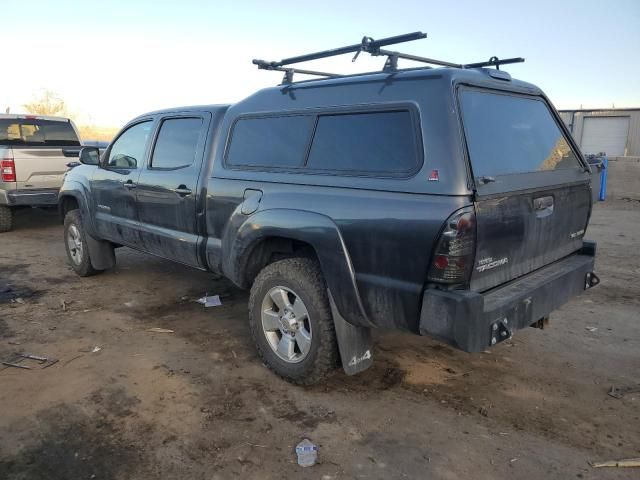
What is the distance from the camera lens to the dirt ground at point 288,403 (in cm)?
282

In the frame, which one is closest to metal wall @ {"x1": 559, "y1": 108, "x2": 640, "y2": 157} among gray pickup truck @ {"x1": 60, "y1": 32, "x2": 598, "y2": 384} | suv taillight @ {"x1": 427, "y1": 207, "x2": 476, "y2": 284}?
gray pickup truck @ {"x1": 60, "y1": 32, "x2": 598, "y2": 384}

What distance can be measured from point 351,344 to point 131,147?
3.39 metres

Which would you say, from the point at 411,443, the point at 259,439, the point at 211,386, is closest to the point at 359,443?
the point at 411,443

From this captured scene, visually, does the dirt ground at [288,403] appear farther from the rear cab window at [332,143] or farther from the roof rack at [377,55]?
the roof rack at [377,55]

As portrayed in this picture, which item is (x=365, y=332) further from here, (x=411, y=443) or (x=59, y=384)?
(x=59, y=384)

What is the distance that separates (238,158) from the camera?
4.10 metres

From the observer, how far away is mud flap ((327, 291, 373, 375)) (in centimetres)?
333

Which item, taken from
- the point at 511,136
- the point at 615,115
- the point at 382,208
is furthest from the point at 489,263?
the point at 615,115

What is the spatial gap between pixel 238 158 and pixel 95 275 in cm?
343

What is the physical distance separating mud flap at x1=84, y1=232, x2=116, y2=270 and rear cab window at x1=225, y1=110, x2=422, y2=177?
111 inches

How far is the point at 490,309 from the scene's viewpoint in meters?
2.78

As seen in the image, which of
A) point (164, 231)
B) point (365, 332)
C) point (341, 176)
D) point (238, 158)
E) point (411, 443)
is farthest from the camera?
point (164, 231)

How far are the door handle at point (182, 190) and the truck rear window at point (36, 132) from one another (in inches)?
258

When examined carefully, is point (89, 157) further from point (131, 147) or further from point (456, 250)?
point (456, 250)
